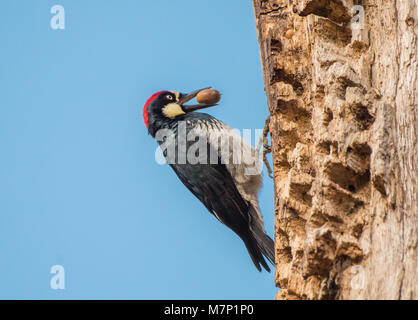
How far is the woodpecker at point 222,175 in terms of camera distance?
5.71 meters

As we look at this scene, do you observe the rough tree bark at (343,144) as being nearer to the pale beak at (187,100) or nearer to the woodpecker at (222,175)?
the woodpecker at (222,175)

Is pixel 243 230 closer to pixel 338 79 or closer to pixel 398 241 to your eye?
pixel 338 79

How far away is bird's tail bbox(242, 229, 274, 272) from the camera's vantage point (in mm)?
5434

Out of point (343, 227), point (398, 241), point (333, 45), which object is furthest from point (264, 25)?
point (398, 241)

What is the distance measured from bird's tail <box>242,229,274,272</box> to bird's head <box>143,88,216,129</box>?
135 cm

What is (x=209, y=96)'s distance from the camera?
6074 mm

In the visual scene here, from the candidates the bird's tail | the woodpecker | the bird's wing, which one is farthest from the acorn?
the bird's tail

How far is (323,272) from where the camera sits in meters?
2.97

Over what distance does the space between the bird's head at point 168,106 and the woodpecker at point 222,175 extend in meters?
0.23

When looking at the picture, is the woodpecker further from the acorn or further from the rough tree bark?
the rough tree bark

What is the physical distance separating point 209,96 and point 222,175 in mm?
797

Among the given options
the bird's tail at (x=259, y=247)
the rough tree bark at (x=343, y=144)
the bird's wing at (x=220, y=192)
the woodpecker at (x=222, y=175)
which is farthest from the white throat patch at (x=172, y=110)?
the rough tree bark at (x=343, y=144)

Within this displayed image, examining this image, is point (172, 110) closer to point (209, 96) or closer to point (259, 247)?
point (209, 96)

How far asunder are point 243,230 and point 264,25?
2.29 m
